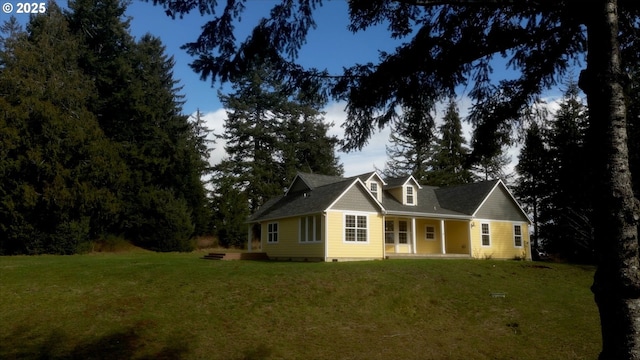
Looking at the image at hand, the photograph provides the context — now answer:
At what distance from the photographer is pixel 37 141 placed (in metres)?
Result: 31.0

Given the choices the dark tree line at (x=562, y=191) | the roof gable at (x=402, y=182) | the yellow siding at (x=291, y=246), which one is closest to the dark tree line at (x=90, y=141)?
the yellow siding at (x=291, y=246)

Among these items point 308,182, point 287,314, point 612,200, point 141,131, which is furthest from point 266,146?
point 612,200

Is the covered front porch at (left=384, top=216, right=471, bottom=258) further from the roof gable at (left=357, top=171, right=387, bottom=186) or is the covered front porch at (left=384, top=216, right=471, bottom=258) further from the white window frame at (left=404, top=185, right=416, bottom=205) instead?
the roof gable at (left=357, top=171, right=387, bottom=186)

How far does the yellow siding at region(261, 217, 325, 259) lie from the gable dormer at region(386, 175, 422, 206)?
7.10m

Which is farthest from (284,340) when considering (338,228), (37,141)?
(37,141)

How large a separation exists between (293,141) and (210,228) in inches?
591

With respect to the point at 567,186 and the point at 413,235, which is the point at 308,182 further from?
the point at 567,186

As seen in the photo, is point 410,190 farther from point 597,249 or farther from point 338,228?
point 597,249

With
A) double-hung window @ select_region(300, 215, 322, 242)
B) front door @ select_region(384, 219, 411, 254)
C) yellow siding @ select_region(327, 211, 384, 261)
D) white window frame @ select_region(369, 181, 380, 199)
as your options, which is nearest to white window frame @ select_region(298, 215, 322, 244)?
double-hung window @ select_region(300, 215, 322, 242)

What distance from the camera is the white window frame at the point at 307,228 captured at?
24609mm

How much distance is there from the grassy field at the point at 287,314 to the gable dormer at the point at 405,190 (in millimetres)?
10038

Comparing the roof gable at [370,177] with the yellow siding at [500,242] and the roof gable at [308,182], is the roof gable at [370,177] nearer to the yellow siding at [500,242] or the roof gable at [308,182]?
the roof gable at [308,182]

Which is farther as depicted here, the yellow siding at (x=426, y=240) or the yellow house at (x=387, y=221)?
the yellow siding at (x=426, y=240)

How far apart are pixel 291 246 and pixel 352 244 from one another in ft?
13.0
